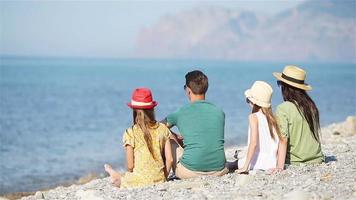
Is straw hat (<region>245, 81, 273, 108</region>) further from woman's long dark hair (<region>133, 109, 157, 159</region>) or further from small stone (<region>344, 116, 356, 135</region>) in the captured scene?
small stone (<region>344, 116, 356, 135</region>)

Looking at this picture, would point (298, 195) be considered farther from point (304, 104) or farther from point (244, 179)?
point (304, 104)

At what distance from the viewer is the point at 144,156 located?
27.9 ft

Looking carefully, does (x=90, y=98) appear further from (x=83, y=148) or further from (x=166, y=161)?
(x=166, y=161)

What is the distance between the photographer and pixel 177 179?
8.91 metres

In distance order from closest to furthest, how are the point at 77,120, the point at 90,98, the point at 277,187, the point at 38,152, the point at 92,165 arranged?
the point at 277,187
the point at 92,165
the point at 38,152
the point at 77,120
the point at 90,98

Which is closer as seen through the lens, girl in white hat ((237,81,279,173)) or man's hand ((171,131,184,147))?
girl in white hat ((237,81,279,173))

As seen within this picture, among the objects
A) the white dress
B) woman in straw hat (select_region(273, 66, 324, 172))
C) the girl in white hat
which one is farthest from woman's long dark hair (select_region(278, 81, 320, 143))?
the white dress

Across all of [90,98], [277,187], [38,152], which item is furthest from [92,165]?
[90,98]

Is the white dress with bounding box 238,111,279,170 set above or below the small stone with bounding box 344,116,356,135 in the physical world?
above

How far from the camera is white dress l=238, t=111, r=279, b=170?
8.81 meters

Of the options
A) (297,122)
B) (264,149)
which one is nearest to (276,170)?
(264,149)

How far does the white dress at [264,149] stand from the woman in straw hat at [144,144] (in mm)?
1186

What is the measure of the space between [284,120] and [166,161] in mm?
1724

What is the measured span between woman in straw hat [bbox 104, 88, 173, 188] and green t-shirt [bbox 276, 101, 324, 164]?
5.35 feet
